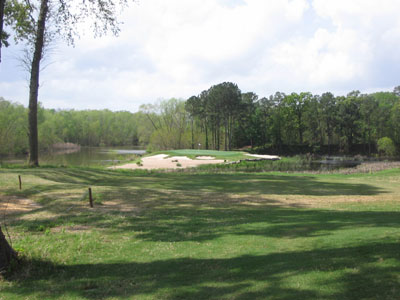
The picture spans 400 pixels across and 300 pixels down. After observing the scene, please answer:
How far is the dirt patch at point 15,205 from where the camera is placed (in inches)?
403

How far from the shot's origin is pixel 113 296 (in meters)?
4.63

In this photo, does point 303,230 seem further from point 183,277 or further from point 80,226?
point 80,226

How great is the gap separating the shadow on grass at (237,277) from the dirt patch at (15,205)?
5127mm

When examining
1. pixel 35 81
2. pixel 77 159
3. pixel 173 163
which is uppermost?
pixel 35 81

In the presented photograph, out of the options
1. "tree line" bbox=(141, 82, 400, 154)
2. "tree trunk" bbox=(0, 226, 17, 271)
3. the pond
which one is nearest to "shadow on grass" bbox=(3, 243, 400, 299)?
"tree trunk" bbox=(0, 226, 17, 271)

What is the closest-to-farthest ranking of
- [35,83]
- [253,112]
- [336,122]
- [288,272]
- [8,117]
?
[288,272]
[35,83]
[8,117]
[336,122]
[253,112]

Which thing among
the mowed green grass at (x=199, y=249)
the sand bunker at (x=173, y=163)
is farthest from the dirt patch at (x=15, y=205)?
the sand bunker at (x=173, y=163)

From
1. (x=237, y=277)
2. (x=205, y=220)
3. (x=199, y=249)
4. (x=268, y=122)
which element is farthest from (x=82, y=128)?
(x=237, y=277)

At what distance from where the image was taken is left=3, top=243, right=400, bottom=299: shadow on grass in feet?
14.0

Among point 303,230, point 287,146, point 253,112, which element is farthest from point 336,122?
point 303,230

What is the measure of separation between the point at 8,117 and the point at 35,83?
44.2 m

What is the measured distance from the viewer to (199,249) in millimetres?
6621

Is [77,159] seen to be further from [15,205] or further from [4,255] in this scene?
[4,255]

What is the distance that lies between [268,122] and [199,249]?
78.9m
